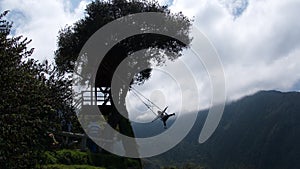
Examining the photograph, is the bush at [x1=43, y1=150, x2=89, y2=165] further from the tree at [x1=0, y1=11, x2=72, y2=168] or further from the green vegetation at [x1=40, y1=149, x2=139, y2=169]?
the tree at [x1=0, y1=11, x2=72, y2=168]

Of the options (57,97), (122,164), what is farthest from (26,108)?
(122,164)

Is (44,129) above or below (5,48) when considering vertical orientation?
below

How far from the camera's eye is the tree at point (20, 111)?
27.2 feet

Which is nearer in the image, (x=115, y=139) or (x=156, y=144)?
(x=115, y=139)

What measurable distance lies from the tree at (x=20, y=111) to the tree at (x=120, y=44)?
1548 centimetres

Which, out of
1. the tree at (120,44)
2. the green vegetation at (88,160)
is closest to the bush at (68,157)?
the green vegetation at (88,160)

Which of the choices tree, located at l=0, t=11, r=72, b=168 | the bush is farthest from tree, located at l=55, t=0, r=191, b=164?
tree, located at l=0, t=11, r=72, b=168

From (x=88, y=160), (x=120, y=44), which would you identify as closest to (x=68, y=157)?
(x=88, y=160)

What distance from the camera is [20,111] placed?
A: 28.9 feet

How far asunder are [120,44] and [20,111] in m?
18.3

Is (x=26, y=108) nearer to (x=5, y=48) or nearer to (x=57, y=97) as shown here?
(x=5, y=48)

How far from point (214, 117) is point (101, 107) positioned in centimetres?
776

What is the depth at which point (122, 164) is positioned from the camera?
907 inches

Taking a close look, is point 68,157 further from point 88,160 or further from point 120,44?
point 120,44
